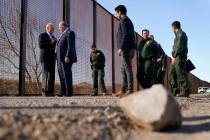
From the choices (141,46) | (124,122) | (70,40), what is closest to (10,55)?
(70,40)

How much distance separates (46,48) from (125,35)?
2361mm

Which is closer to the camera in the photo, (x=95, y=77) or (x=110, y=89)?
(x=95, y=77)

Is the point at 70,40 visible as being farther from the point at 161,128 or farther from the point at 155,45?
the point at 161,128

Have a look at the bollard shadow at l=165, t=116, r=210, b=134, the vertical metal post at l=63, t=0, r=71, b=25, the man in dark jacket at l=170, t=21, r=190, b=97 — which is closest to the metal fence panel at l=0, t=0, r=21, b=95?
the vertical metal post at l=63, t=0, r=71, b=25

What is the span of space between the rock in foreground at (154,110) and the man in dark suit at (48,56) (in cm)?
598

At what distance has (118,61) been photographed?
711 inches

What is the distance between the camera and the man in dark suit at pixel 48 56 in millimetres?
10258

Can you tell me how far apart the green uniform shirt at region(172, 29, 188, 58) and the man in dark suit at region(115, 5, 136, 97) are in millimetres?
1909

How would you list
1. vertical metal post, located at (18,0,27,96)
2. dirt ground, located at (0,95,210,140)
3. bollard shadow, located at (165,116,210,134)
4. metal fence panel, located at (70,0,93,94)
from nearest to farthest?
dirt ground, located at (0,95,210,140), bollard shadow, located at (165,116,210,134), vertical metal post, located at (18,0,27,96), metal fence panel, located at (70,0,93,94)

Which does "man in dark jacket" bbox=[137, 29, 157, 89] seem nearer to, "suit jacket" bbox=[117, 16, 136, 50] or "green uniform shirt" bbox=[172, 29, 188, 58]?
"green uniform shirt" bbox=[172, 29, 188, 58]

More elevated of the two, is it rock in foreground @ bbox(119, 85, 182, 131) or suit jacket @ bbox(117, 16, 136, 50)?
suit jacket @ bbox(117, 16, 136, 50)

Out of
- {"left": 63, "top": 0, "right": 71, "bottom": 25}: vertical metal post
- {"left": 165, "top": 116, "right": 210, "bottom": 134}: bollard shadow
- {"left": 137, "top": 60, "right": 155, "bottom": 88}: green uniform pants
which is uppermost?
{"left": 63, "top": 0, "right": 71, "bottom": 25}: vertical metal post

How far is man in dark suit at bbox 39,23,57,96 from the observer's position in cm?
1026

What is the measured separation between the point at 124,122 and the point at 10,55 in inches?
249
